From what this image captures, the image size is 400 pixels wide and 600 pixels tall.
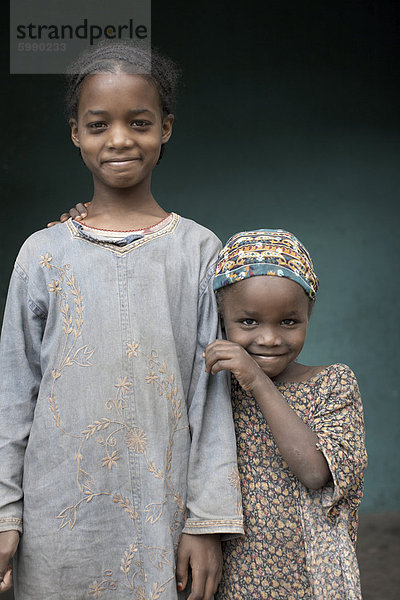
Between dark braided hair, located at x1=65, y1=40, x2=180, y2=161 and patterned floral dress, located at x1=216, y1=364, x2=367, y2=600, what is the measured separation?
2.62ft

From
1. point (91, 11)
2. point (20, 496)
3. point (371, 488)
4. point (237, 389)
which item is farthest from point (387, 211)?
point (20, 496)

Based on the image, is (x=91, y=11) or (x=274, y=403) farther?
(x=91, y=11)

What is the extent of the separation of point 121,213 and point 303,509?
0.84 m

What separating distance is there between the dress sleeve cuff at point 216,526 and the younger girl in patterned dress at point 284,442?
0.07 meters

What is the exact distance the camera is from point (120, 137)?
5.60ft

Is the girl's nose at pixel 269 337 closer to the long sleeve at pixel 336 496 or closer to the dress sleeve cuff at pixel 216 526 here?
the long sleeve at pixel 336 496

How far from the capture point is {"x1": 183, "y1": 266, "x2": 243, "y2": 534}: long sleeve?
1685mm

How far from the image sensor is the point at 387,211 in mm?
4234

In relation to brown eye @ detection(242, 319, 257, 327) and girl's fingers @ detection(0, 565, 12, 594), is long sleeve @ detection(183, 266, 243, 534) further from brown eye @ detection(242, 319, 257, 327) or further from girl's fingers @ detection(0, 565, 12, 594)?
girl's fingers @ detection(0, 565, 12, 594)

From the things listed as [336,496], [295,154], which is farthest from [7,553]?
[295,154]

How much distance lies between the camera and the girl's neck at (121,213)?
182cm

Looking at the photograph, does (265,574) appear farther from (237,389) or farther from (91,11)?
(91,11)

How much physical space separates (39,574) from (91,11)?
300 centimetres

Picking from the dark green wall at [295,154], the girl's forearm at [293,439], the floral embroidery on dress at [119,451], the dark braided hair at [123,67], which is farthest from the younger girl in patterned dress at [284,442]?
the dark green wall at [295,154]
